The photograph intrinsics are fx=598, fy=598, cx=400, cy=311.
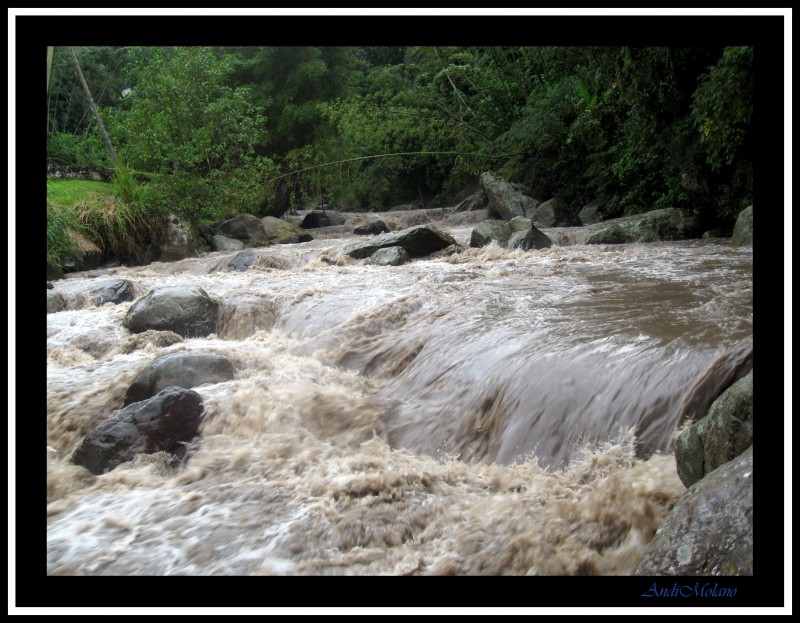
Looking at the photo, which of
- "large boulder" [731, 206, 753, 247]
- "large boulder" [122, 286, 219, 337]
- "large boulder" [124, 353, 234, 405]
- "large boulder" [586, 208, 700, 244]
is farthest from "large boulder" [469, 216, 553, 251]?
"large boulder" [124, 353, 234, 405]

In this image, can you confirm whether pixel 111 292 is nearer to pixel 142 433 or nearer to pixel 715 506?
pixel 142 433

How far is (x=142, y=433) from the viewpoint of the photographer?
3219mm

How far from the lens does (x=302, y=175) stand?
15.1 meters

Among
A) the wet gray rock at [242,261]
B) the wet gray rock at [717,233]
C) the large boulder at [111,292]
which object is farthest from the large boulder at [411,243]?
the wet gray rock at [717,233]

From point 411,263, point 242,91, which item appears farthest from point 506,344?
point 242,91

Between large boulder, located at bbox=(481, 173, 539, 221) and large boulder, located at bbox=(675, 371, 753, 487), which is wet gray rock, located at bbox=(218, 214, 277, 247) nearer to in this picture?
large boulder, located at bbox=(481, 173, 539, 221)

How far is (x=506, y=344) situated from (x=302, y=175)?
40.0 feet

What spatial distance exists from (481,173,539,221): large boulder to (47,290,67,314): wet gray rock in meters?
8.88

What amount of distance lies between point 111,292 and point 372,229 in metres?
7.77

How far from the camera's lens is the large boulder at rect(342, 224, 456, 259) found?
874cm

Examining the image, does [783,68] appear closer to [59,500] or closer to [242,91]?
[59,500]

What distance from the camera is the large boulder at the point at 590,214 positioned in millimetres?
12031
